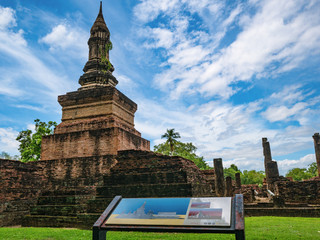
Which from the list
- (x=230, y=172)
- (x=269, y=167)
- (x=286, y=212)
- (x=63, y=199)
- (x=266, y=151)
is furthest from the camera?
(x=230, y=172)

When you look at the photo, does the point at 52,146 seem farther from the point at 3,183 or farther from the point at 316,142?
the point at 316,142

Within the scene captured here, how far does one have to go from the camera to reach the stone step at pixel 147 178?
8.06m

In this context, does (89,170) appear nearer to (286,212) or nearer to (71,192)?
(71,192)

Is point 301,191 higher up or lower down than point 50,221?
higher up

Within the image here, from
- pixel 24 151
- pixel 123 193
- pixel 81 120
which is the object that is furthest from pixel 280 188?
pixel 24 151

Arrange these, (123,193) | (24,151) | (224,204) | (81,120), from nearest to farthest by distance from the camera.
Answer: (224,204) → (123,193) → (81,120) → (24,151)

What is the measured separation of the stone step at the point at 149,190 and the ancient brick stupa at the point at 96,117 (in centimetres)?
173

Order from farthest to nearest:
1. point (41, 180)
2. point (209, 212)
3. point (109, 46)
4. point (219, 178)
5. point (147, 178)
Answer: point (109, 46), point (219, 178), point (41, 180), point (147, 178), point (209, 212)

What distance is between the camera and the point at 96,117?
11.2 m

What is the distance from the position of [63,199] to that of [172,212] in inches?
251

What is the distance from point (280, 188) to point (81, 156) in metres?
11.5

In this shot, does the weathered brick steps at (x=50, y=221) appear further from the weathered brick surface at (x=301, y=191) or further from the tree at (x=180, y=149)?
the tree at (x=180, y=149)

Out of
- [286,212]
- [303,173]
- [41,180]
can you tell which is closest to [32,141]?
[41,180]

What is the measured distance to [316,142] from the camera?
2314cm
